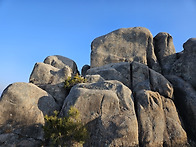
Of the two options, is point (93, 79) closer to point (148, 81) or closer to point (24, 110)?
point (148, 81)

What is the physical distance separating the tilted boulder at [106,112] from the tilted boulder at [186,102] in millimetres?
5453

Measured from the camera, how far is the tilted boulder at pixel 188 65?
63.3 feet

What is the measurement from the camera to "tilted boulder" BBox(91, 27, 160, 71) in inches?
948

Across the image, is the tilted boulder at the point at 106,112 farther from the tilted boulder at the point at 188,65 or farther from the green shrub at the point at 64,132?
the tilted boulder at the point at 188,65

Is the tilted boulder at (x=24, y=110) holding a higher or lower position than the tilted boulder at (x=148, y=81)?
lower

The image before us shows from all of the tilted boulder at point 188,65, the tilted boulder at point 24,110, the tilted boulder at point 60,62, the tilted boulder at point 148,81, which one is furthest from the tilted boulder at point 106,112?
the tilted boulder at point 60,62

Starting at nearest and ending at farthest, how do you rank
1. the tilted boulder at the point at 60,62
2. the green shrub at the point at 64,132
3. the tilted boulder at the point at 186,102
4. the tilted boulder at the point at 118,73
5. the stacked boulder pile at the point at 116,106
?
the green shrub at the point at 64,132 < the stacked boulder pile at the point at 116,106 < the tilted boulder at the point at 186,102 < the tilted boulder at the point at 118,73 < the tilted boulder at the point at 60,62

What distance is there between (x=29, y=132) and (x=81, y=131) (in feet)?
13.7

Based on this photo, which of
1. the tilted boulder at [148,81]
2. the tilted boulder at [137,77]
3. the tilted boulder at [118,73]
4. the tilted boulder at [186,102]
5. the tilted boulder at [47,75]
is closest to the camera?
the tilted boulder at [186,102]

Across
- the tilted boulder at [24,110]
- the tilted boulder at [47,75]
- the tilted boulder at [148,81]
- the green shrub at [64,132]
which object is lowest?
the green shrub at [64,132]

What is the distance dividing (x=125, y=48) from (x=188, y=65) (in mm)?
8351

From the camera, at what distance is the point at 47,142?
12906 millimetres

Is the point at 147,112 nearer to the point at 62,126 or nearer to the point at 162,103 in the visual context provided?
the point at 162,103

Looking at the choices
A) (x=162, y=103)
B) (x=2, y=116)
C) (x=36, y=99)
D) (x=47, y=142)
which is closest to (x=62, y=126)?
(x=47, y=142)
